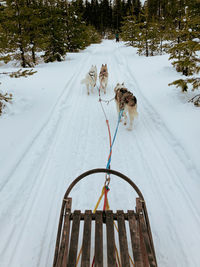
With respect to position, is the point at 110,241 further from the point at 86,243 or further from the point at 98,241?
the point at 86,243

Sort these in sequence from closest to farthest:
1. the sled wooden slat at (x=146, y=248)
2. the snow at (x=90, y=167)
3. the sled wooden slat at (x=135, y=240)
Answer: the sled wooden slat at (x=146, y=248) < the sled wooden slat at (x=135, y=240) < the snow at (x=90, y=167)

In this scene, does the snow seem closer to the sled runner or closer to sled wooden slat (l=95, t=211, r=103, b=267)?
the sled runner

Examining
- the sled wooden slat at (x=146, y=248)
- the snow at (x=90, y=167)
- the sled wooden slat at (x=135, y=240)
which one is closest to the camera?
the sled wooden slat at (x=146, y=248)

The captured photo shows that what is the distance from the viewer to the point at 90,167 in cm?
323

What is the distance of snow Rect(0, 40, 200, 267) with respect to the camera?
2059mm

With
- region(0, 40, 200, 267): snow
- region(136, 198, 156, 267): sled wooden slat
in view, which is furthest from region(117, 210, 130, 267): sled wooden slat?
region(0, 40, 200, 267): snow

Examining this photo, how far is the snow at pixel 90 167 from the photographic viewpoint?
2059 millimetres

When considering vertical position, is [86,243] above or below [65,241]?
below

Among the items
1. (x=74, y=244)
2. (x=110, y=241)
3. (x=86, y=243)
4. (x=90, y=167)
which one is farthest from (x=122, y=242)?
(x=90, y=167)

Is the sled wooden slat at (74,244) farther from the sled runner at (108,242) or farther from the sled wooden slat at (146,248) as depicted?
the sled wooden slat at (146,248)

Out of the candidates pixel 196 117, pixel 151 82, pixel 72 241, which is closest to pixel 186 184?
pixel 72 241

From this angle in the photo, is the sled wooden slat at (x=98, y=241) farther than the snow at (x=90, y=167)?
No

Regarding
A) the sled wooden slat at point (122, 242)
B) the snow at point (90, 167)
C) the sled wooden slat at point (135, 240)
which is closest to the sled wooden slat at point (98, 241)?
the sled wooden slat at point (122, 242)

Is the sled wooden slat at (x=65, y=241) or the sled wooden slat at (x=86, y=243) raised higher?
the sled wooden slat at (x=65, y=241)
